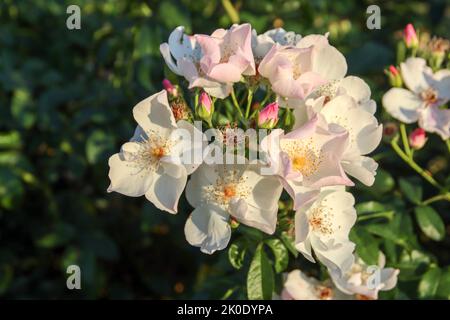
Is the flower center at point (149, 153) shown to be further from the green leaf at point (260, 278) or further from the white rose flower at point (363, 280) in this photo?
the white rose flower at point (363, 280)

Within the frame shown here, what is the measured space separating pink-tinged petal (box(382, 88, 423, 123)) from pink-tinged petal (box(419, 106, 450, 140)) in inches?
0.9

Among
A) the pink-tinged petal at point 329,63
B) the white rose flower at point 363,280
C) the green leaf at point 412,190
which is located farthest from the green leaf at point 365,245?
the pink-tinged petal at point 329,63

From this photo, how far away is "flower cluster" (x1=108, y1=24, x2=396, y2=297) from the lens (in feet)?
5.49

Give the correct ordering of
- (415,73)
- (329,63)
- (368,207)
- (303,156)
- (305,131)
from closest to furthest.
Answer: (305,131), (303,156), (329,63), (368,207), (415,73)

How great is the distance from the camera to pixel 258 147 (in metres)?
1.68

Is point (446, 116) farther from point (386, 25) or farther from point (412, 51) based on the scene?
point (386, 25)

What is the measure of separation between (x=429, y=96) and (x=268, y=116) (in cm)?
73

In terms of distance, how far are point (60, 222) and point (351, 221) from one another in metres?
1.59

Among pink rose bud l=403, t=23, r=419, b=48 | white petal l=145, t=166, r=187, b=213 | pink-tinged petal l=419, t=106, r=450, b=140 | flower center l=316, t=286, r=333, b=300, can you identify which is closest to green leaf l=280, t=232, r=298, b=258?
flower center l=316, t=286, r=333, b=300

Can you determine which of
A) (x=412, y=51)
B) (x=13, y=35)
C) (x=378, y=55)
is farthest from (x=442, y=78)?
(x=13, y=35)

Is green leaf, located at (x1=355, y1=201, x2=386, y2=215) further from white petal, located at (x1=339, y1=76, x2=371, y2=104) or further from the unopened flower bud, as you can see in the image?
the unopened flower bud

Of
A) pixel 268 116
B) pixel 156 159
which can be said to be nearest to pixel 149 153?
pixel 156 159

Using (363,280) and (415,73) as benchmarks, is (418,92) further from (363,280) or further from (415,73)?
(363,280)

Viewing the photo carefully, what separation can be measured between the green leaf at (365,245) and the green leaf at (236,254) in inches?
12.4
